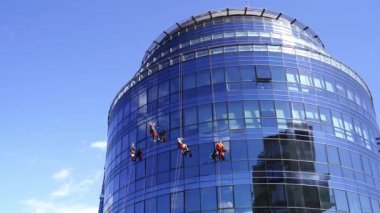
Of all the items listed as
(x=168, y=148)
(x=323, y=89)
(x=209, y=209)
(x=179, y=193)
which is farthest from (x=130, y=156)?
(x=323, y=89)

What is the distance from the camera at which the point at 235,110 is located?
4247 cm

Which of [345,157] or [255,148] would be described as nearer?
[255,148]

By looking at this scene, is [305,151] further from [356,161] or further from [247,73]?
[247,73]

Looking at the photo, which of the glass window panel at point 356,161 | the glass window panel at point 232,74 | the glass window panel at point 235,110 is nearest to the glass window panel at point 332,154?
the glass window panel at point 356,161

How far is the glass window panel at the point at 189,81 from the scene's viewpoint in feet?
148

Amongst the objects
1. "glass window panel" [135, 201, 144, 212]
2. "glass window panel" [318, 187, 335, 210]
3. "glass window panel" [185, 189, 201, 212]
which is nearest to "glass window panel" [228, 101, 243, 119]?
"glass window panel" [185, 189, 201, 212]

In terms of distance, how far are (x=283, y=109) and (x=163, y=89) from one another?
12133mm

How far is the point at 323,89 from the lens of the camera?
45.2 meters

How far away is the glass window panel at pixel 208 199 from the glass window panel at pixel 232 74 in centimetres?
1065

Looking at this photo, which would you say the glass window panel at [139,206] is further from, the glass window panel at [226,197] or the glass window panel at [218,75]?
the glass window panel at [218,75]

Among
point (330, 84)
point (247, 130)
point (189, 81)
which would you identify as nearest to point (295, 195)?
point (247, 130)

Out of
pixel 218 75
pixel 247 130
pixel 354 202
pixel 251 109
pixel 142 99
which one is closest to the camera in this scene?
pixel 354 202

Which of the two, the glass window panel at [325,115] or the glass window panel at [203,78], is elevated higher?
the glass window panel at [203,78]

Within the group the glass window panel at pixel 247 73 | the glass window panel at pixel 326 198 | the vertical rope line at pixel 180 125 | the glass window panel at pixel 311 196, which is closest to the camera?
the glass window panel at pixel 311 196
